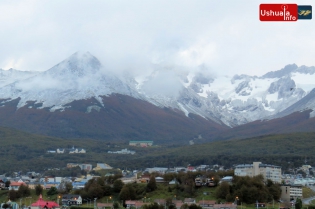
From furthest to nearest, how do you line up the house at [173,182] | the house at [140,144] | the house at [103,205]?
the house at [140,144]
the house at [173,182]
the house at [103,205]

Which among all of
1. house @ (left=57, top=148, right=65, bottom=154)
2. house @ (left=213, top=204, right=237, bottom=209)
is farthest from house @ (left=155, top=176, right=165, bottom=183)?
house @ (left=57, top=148, right=65, bottom=154)

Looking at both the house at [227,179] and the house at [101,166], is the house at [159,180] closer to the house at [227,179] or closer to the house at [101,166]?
the house at [227,179]

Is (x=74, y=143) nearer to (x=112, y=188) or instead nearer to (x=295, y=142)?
(x=295, y=142)

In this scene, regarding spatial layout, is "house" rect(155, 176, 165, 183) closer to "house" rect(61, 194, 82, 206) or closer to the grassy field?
"house" rect(61, 194, 82, 206)

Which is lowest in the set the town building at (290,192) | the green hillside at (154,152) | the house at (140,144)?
the town building at (290,192)

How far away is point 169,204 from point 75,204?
42.7 feet

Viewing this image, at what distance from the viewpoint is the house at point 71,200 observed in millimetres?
82812

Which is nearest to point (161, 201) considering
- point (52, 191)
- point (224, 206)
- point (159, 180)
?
point (224, 206)

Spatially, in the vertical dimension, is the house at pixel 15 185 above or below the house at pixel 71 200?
above

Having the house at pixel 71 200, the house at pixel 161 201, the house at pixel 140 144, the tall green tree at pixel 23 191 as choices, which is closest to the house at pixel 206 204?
the house at pixel 161 201

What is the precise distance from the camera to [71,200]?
83.3 meters

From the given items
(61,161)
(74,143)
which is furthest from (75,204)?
(74,143)

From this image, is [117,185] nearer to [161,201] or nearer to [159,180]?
[159,180]

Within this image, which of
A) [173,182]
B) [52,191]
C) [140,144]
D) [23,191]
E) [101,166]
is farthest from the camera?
[140,144]
